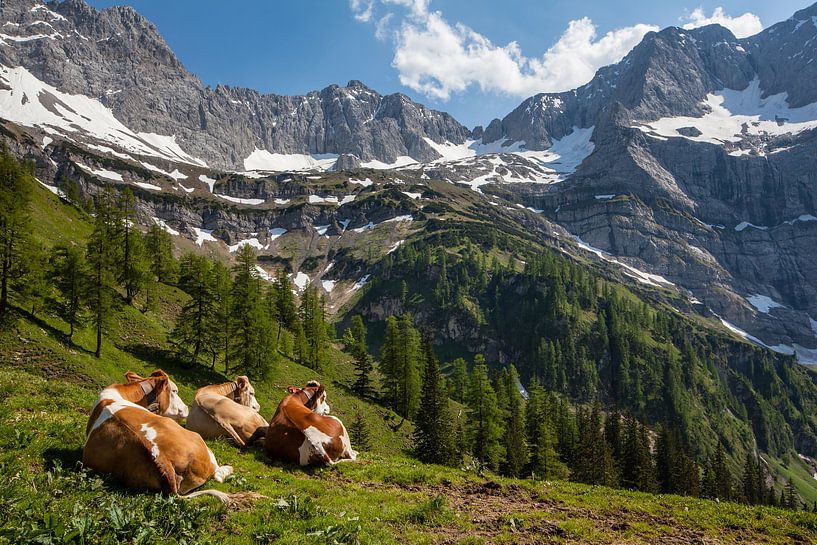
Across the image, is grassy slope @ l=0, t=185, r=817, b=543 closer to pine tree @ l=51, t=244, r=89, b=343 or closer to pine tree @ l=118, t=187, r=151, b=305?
pine tree @ l=51, t=244, r=89, b=343

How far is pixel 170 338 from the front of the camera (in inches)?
1615

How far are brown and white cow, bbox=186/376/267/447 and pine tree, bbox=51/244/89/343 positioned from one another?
23.2 metres

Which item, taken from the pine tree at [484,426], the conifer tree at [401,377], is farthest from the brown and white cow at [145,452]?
the conifer tree at [401,377]

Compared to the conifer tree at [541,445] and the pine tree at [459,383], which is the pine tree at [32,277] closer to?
the conifer tree at [541,445]

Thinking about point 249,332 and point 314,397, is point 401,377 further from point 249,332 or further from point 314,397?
point 314,397

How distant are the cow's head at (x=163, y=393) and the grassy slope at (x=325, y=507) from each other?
5.65 feet

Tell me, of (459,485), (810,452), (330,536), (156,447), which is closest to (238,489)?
(156,447)

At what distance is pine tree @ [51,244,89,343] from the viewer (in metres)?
31.9

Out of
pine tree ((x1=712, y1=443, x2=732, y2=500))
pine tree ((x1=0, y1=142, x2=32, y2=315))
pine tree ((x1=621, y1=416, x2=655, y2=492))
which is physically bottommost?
pine tree ((x1=712, y1=443, x2=732, y2=500))

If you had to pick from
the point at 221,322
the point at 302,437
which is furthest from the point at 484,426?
the point at 302,437

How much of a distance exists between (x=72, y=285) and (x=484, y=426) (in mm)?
46334

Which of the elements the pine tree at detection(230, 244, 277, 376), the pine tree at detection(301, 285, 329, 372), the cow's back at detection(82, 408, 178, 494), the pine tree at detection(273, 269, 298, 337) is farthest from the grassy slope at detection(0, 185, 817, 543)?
the pine tree at detection(273, 269, 298, 337)

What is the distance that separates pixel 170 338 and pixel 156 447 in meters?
36.3

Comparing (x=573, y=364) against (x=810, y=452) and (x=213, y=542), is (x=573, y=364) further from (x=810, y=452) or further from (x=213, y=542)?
(x=213, y=542)
